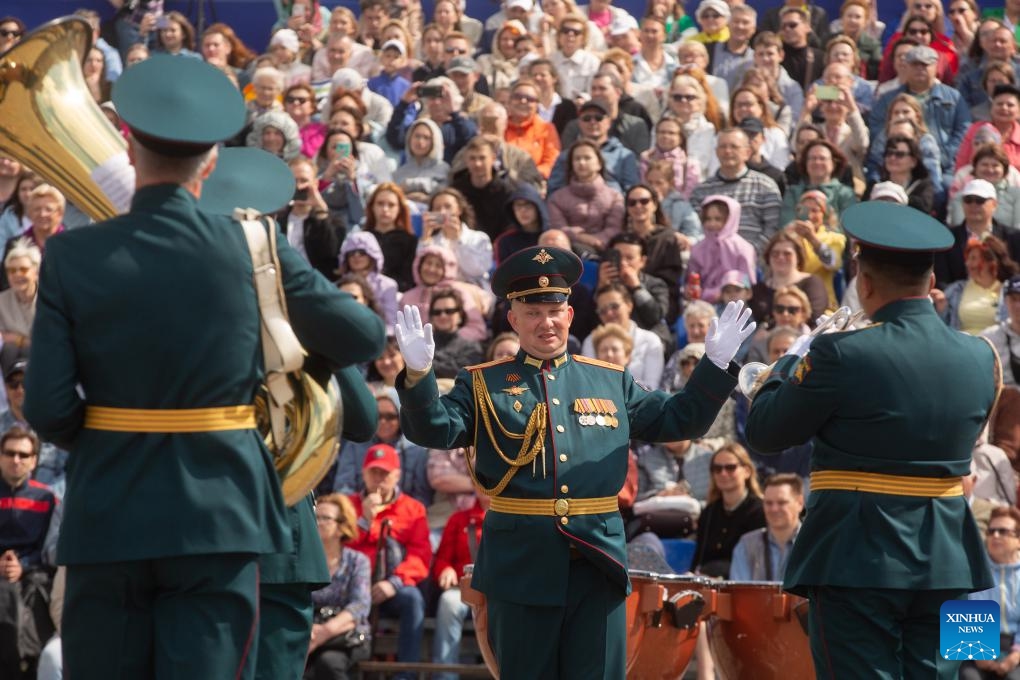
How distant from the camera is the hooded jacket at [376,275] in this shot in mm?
A: 13106

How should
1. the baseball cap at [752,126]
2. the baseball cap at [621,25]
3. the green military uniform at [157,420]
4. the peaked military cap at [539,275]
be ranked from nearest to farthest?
the green military uniform at [157,420] < the peaked military cap at [539,275] < the baseball cap at [752,126] < the baseball cap at [621,25]

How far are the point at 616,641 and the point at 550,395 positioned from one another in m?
0.96

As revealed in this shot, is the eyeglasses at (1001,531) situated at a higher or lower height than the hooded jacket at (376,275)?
higher

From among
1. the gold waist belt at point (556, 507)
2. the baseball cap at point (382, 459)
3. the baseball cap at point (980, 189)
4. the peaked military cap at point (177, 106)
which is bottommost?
the baseball cap at point (382, 459)

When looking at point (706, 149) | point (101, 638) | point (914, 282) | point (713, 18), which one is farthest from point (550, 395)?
point (713, 18)

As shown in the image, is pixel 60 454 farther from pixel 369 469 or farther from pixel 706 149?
pixel 706 149

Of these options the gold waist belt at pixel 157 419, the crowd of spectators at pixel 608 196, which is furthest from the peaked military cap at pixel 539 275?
the crowd of spectators at pixel 608 196

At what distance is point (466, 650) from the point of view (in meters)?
10.5

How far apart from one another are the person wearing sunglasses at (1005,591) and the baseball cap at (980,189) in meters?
3.88

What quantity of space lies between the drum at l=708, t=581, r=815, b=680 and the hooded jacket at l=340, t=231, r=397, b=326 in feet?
18.1

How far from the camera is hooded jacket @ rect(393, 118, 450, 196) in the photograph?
48.9ft

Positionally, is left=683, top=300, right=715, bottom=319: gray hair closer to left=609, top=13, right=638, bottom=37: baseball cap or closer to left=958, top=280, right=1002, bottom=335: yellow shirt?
left=958, top=280, right=1002, bottom=335: yellow shirt

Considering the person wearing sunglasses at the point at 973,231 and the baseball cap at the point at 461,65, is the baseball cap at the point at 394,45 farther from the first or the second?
Result: the person wearing sunglasses at the point at 973,231

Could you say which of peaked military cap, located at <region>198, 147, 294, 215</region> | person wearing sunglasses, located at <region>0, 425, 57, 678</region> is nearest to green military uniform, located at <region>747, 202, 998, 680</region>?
peaked military cap, located at <region>198, 147, 294, 215</region>
